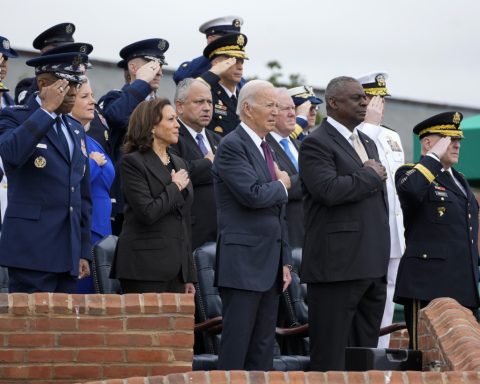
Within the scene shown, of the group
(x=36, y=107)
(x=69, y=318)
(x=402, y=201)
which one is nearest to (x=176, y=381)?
(x=69, y=318)

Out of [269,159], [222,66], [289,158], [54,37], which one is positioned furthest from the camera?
[222,66]

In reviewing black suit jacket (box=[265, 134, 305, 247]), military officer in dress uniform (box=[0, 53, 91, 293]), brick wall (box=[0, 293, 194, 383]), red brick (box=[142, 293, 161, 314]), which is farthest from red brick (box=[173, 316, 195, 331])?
black suit jacket (box=[265, 134, 305, 247])

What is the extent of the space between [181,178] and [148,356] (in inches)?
59.3

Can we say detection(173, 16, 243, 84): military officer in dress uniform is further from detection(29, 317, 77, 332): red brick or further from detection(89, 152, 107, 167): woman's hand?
detection(29, 317, 77, 332): red brick

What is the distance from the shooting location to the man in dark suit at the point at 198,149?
936cm

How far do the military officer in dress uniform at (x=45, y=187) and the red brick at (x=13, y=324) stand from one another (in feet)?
3.06

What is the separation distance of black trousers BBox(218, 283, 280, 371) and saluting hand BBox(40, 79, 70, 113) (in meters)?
1.53

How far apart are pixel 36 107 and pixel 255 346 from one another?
2035mm

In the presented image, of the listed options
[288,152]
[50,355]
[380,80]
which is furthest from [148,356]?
[380,80]

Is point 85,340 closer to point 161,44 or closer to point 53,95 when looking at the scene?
point 53,95

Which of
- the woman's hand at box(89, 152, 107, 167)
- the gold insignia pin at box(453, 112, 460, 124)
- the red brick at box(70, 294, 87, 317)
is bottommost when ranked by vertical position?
the red brick at box(70, 294, 87, 317)

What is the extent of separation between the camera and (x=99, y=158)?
9.30 m

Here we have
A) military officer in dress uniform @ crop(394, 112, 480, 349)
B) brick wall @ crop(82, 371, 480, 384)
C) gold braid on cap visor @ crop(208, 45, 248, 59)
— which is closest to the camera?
brick wall @ crop(82, 371, 480, 384)

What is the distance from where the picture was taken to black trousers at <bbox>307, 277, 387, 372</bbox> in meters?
8.18
